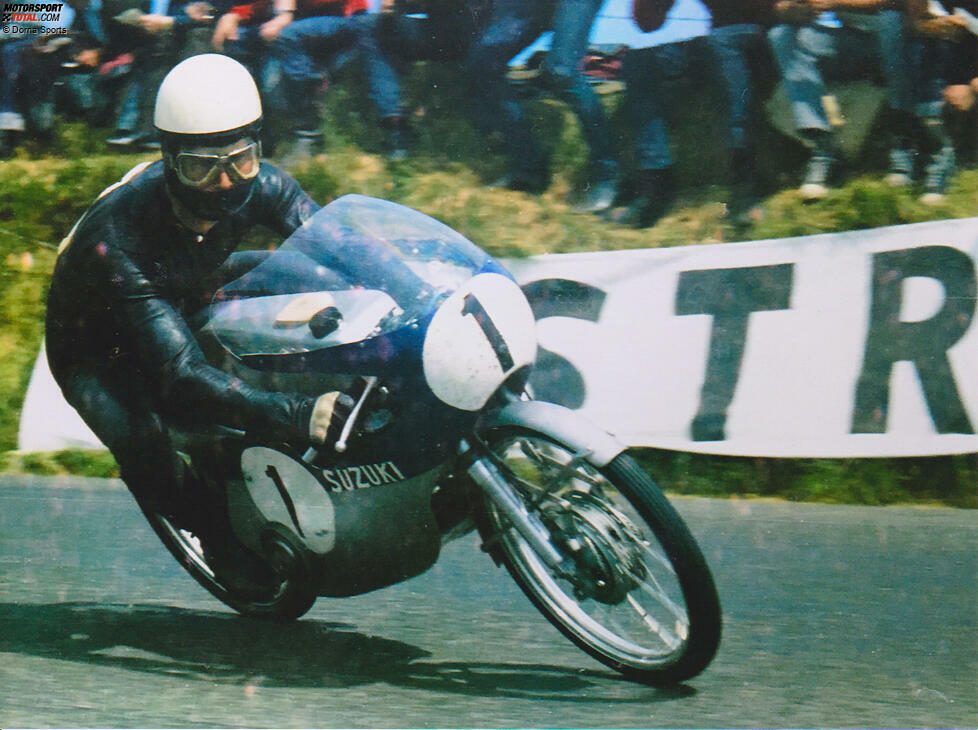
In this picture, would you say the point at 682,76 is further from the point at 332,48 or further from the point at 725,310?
the point at 332,48

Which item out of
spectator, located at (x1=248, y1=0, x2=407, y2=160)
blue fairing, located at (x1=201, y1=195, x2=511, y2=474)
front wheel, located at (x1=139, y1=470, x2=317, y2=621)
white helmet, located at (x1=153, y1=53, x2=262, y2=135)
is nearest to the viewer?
blue fairing, located at (x1=201, y1=195, x2=511, y2=474)

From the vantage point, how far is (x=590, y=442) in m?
2.72

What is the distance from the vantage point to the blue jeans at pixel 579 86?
172 inches

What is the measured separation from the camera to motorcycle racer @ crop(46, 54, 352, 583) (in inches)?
118

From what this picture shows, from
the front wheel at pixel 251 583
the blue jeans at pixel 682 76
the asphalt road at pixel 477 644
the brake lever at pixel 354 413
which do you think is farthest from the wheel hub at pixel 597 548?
the blue jeans at pixel 682 76

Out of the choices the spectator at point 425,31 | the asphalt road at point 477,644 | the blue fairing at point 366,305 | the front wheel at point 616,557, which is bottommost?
the asphalt road at point 477,644

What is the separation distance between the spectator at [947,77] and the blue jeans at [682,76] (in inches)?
25.7

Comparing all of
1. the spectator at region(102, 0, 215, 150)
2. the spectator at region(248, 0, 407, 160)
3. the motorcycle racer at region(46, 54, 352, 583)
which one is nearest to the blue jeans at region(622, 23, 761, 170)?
the spectator at region(248, 0, 407, 160)

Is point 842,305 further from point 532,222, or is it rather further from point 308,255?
point 308,255

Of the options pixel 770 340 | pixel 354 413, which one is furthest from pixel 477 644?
pixel 770 340

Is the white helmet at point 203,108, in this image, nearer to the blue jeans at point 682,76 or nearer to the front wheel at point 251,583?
the front wheel at point 251,583

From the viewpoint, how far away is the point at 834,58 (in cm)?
468

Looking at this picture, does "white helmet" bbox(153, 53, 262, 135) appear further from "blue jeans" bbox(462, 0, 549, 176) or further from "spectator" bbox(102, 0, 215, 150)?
"blue jeans" bbox(462, 0, 549, 176)

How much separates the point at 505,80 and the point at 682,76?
0.74 metres
